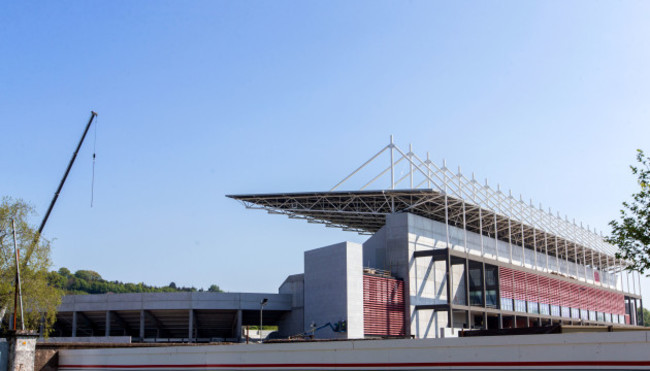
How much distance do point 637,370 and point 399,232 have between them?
4993 centimetres

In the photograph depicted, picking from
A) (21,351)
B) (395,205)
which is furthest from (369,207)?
(21,351)

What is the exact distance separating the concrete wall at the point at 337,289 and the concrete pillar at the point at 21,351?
3332 cm

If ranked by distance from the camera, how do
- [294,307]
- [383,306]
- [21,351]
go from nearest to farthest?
[21,351], [383,306], [294,307]

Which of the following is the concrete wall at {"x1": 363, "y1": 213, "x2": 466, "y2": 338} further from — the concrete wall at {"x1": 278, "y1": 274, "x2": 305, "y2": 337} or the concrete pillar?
the concrete pillar

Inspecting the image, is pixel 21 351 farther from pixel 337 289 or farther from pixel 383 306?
pixel 383 306

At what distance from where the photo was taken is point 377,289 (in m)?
62.8

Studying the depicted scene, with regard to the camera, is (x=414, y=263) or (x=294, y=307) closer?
(x=414, y=263)

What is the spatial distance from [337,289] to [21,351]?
114 feet

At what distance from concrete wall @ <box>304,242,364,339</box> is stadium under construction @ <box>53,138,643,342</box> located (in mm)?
94

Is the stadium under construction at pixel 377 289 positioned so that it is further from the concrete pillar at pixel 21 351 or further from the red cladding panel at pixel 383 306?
the concrete pillar at pixel 21 351

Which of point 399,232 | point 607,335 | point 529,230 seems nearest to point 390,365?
point 607,335

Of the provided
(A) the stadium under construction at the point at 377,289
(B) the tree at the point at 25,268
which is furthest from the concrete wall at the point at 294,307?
(B) the tree at the point at 25,268

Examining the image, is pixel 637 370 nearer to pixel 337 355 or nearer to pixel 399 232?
pixel 337 355

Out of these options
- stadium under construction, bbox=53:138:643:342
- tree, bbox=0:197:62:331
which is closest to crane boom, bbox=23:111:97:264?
tree, bbox=0:197:62:331
